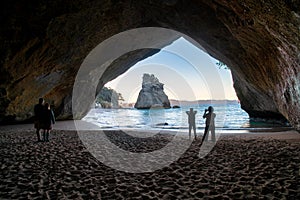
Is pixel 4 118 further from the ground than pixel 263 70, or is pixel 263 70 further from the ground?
pixel 263 70

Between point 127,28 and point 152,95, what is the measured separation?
72281mm

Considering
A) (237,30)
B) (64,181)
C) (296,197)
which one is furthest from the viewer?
(237,30)

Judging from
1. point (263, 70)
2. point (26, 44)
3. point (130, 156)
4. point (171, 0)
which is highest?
point (171, 0)

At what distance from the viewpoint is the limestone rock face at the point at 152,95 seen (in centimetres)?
8606

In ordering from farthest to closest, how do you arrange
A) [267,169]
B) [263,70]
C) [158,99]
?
[158,99] → [263,70] → [267,169]

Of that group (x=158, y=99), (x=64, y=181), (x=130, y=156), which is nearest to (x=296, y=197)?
(x=64, y=181)

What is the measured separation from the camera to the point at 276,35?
775 cm

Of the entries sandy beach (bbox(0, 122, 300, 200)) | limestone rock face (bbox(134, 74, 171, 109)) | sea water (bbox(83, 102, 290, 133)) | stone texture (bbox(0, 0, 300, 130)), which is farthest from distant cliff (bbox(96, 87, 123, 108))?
sandy beach (bbox(0, 122, 300, 200))

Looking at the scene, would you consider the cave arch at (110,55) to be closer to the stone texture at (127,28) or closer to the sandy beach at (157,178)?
the stone texture at (127,28)

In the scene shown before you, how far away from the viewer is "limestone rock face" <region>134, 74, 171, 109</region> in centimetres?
8606

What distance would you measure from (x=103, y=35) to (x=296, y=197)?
14.7 m

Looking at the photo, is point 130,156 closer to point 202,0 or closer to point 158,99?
point 202,0

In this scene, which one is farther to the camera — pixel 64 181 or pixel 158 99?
pixel 158 99

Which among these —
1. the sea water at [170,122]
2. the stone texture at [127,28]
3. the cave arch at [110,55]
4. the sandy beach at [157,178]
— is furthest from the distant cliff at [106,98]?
the sandy beach at [157,178]
